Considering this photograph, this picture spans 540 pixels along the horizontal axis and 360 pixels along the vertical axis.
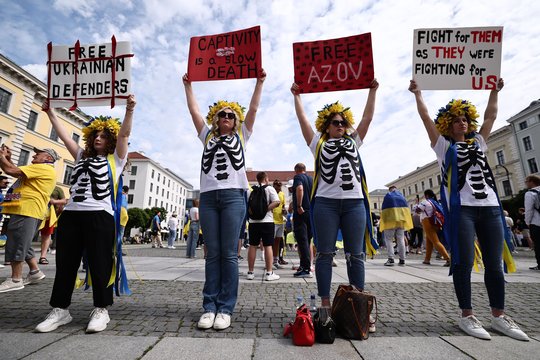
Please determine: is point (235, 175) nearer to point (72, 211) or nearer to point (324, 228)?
point (324, 228)

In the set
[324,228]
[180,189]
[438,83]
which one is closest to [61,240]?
[324,228]

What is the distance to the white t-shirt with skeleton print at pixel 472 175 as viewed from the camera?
2.78 metres

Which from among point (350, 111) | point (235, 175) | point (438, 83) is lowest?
point (235, 175)

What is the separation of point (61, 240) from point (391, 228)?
7.09m

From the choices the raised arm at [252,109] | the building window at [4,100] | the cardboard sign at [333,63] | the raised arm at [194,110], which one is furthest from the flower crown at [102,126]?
the building window at [4,100]

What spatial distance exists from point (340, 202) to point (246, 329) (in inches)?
57.0

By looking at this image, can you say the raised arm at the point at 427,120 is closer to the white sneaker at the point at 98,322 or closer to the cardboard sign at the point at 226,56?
the cardboard sign at the point at 226,56

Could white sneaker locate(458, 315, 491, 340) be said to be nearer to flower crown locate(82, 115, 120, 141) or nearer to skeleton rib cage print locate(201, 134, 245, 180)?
skeleton rib cage print locate(201, 134, 245, 180)

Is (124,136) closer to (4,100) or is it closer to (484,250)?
(484,250)

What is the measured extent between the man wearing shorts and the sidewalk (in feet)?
1.24

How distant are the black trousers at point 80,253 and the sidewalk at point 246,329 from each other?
28cm

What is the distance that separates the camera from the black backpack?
17.5ft

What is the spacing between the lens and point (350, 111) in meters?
3.51

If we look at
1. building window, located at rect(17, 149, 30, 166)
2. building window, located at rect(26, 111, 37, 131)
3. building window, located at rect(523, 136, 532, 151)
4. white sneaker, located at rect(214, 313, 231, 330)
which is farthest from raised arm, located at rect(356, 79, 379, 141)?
building window, located at rect(523, 136, 532, 151)
